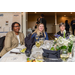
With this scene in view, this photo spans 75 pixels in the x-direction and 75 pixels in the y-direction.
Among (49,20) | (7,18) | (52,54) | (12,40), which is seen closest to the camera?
(52,54)

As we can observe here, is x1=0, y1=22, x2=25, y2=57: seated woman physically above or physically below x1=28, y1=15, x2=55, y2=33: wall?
below

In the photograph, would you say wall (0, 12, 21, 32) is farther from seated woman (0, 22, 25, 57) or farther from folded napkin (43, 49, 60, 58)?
folded napkin (43, 49, 60, 58)

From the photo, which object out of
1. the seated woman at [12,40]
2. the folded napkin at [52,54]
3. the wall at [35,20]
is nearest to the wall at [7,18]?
the seated woman at [12,40]

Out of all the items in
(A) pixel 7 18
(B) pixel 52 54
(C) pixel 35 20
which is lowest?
(B) pixel 52 54

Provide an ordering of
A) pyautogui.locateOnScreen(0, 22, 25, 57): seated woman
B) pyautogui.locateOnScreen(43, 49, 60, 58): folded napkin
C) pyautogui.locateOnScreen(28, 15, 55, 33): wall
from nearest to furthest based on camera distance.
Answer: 1. pyautogui.locateOnScreen(43, 49, 60, 58): folded napkin
2. pyautogui.locateOnScreen(0, 22, 25, 57): seated woman
3. pyautogui.locateOnScreen(28, 15, 55, 33): wall

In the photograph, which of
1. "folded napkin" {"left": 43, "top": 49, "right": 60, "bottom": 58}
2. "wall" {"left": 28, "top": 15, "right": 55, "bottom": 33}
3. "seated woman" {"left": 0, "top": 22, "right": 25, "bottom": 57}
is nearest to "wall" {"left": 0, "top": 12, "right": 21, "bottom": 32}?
"seated woman" {"left": 0, "top": 22, "right": 25, "bottom": 57}

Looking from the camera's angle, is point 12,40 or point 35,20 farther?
point 35,20

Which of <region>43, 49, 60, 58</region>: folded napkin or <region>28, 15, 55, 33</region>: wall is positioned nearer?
<region>43, 49, 60, 58</region>: folded napkin

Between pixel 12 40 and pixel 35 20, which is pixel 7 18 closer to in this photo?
pixel 12 40

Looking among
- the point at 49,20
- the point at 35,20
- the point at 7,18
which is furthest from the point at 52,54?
the point at 49,20

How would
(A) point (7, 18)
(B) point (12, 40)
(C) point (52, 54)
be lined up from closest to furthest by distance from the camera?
1. (C) point (52, 54)
2. (B) point (12, 40)
3. (A) point (7, 18)

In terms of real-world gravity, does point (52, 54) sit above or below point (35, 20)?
below

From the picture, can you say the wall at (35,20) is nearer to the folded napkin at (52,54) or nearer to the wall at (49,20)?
the wall at (49,20)
